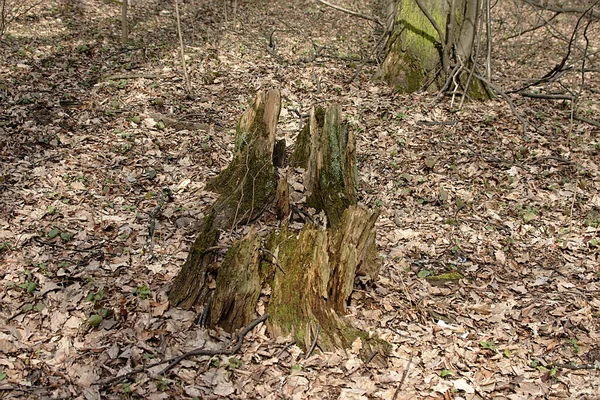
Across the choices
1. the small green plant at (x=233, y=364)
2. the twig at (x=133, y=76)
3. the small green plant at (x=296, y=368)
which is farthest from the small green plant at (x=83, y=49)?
the small green plant at (x=296, y=368)

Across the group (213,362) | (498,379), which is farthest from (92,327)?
(498,379)

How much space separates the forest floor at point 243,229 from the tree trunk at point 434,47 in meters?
0.31

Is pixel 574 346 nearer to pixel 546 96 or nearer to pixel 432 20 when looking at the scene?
pixel 546 96

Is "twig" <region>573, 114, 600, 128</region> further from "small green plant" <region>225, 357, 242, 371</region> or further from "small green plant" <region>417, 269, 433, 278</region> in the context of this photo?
"small green plant" <region>225, 357, 242, 371</region>

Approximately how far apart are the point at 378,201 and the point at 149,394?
359 cm

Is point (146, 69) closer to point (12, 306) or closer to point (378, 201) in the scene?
point (378, 201)

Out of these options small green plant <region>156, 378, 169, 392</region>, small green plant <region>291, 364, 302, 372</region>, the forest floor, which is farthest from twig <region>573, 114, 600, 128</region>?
small green plant <region>156, 378, 169, 392</region>

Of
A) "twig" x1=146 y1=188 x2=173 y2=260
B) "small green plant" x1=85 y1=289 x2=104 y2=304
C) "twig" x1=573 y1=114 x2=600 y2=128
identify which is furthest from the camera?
"twig" x1=573 y1=114 x2=600 y2=128

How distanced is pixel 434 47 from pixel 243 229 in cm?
514

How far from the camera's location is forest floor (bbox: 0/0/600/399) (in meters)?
3.89

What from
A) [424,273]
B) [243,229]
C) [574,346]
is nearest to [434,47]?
[424,273]

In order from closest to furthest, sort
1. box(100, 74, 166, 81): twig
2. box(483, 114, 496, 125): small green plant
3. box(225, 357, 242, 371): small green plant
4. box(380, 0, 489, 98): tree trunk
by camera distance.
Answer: box(225, 357, 242, 371): small green plant, box(483, 114, 496, 125): small green plant, box(380, 0, 489, 98): tree trunk, box(100, 74, 166, 81): twig

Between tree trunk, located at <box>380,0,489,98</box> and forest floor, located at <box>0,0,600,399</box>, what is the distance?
313 mm

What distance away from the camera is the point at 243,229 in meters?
5.45
